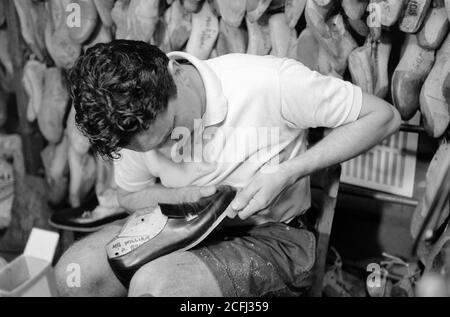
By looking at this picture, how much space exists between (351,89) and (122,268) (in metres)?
0.42

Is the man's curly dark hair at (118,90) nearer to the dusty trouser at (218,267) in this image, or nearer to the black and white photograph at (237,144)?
the black and white photograph at (237,144)

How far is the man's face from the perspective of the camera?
0.74m

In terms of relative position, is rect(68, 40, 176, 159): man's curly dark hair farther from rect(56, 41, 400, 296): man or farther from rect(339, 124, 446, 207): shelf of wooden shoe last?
rect(339, 124, 446, 207): shelf of wooden shoe last

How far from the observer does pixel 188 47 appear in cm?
107

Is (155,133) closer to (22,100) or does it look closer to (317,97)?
(317,97)

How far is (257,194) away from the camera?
0.76m

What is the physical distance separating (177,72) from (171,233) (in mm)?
229

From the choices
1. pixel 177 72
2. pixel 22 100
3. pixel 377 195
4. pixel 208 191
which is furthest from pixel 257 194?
pixel 22 100

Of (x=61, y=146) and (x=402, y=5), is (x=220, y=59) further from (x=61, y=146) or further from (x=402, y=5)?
(x=61, y=146)

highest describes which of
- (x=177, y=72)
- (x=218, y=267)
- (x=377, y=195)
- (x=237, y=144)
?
(x=177, y=72)

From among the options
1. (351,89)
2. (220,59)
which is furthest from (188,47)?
(351,89)

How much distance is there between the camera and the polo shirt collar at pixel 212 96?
2.66 feet

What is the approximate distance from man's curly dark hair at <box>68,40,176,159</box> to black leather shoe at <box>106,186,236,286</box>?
0.46 feet

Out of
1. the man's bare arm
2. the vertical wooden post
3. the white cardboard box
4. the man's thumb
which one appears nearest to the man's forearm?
the man's bare arm
